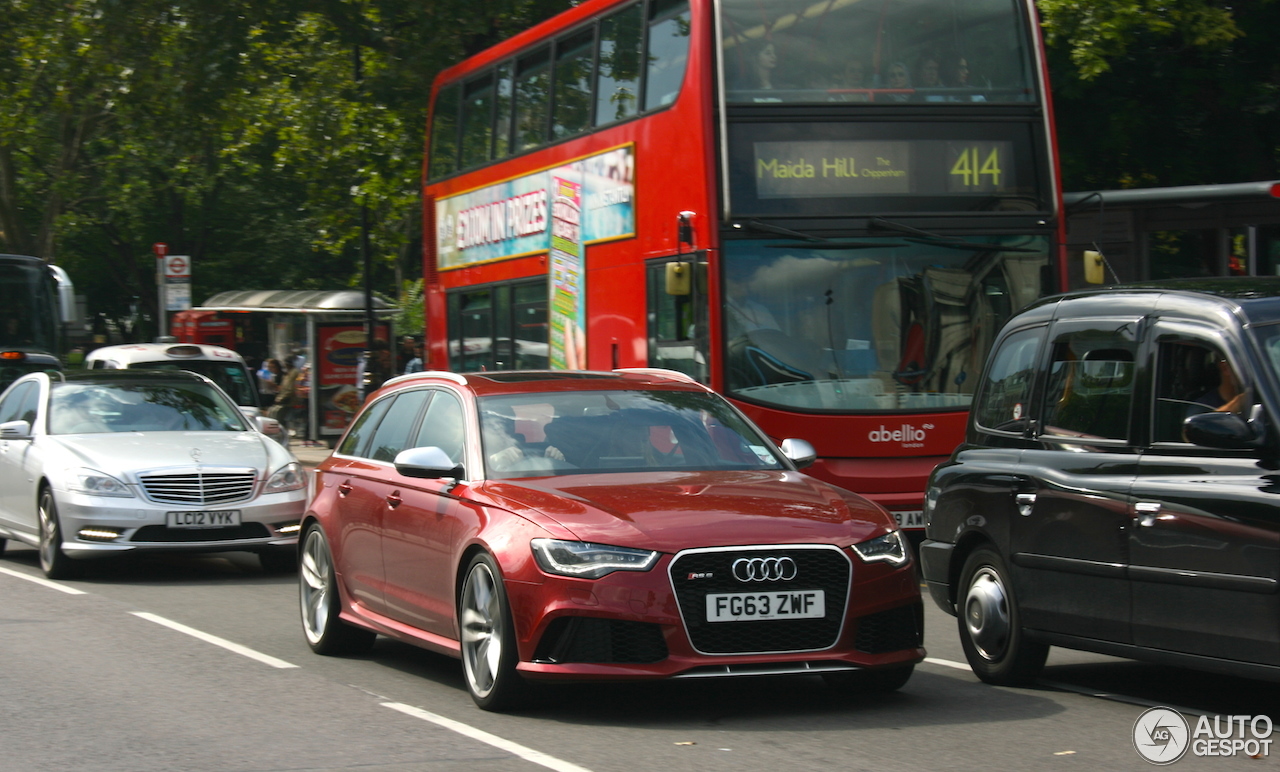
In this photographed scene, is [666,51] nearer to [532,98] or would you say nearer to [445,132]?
[532,98]

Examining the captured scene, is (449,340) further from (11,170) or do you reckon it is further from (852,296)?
(11,170)

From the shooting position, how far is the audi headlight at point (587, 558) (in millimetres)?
6801

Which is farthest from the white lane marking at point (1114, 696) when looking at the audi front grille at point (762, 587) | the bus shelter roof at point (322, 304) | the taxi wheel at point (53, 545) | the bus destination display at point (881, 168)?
the bus shelter roof at point (322, 304)

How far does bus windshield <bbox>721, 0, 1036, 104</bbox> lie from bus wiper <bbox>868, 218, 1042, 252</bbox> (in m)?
0.90

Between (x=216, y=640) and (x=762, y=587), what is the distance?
421 centimetres

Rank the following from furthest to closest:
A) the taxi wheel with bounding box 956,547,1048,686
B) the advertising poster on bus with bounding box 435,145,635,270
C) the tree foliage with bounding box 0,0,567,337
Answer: the tree foliage with bounding box 0,0,567,337, the advertising poster on bus with bounding box 435,145,635,270, the taxi wheel with bounding box 956,547,1048,686

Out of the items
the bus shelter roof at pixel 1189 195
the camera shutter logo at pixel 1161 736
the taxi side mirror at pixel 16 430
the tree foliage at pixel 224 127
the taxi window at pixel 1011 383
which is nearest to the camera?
the camera shutter logo at pixel 1161 736

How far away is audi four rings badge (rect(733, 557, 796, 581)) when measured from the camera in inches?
270

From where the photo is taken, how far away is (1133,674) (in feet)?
27.4

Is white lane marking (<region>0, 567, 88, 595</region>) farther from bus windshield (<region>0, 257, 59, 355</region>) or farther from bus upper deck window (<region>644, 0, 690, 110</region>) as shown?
bus windshield (<region>0, 257, 59, 355</region>)

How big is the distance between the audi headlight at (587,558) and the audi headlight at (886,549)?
2.92 ft

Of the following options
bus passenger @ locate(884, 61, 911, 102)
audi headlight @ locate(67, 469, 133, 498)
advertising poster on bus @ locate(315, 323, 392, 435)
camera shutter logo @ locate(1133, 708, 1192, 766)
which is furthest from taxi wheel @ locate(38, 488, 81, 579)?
advertising poster on bus @ locate(315, 323, 392, 435)

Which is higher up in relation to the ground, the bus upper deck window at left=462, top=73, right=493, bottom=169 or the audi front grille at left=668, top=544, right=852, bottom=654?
the bus upper deck window at left=462, top=73, right=493, bottom=169

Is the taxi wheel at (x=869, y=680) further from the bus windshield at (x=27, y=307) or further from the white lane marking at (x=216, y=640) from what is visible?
the bus windshield at (x=27, y=307)
